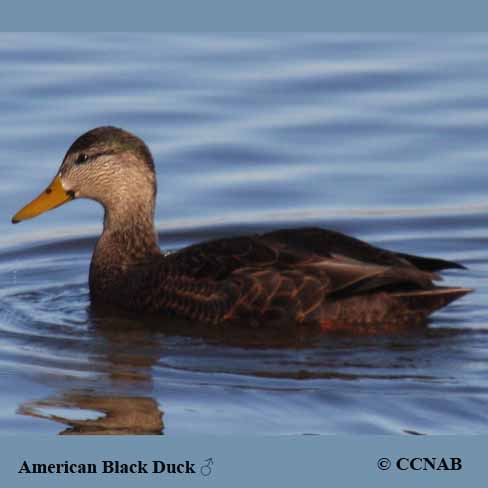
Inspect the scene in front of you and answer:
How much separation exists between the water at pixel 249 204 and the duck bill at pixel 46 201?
1.92 ft

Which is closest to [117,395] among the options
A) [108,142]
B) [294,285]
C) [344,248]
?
[294,285]

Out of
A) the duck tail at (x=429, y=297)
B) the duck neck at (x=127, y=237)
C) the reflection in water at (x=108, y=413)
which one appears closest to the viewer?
the reflection in water at (x=108, y=413)

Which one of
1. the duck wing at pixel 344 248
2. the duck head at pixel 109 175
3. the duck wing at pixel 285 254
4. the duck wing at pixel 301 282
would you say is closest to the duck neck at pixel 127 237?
the duck head at pixel 109 175

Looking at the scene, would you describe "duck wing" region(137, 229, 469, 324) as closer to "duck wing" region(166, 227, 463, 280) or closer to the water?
"duck wing" region(166, 227, 463, 280)

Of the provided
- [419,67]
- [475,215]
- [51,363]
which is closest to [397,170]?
[475,215]

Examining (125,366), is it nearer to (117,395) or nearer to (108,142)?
(117,395)

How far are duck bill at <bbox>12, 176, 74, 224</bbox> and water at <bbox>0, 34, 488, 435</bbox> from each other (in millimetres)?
587

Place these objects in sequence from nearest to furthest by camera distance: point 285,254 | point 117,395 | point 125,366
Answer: point 117,395 → point 125,366 → point 285,254

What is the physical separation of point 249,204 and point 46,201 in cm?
260

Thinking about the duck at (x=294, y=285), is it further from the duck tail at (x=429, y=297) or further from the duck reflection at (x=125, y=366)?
the duck reflection at (x=125, y=366)

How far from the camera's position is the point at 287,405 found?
8922 millimetres

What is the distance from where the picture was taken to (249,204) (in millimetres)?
13633

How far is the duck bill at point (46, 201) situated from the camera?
→ 11.5 meters

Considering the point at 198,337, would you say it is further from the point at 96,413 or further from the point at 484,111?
the point at 484,111
